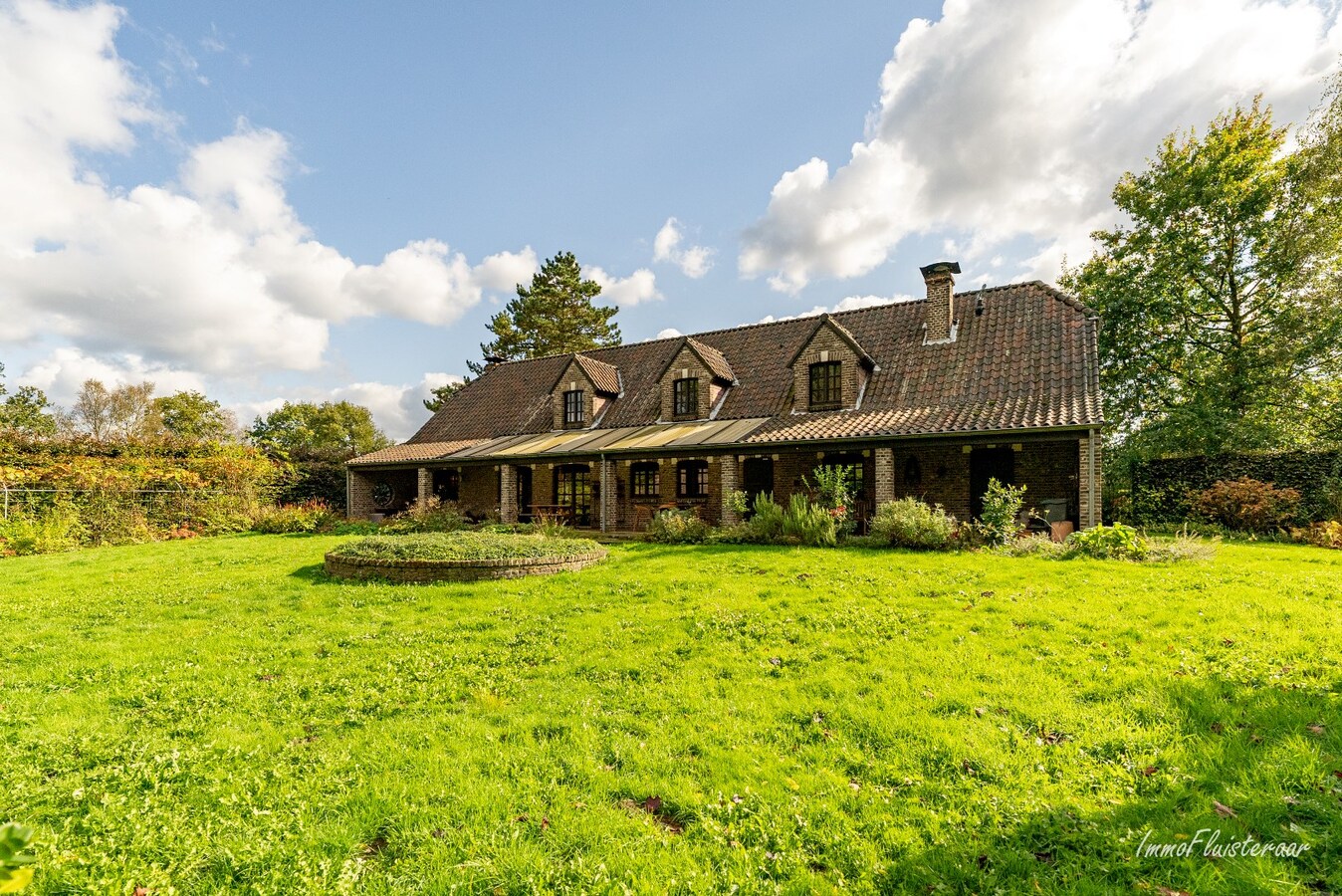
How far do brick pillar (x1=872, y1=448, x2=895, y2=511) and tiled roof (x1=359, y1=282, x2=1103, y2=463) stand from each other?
70 centimetres

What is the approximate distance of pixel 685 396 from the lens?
20.3 metres

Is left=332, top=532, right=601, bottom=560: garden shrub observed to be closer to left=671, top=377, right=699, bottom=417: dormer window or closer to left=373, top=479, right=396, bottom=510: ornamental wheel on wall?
left=671, top=377, right=699, bottom=417: dormer window

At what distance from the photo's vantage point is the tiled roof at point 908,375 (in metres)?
14.8

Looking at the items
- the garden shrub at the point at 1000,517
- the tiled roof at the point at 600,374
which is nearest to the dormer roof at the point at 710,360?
the tiled roof at the point at 600,374

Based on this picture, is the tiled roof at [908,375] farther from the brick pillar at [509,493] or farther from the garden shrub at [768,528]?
the brick pillar at [509,493]

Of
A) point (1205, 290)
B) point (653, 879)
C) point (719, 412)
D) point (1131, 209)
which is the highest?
point (1131, 209)

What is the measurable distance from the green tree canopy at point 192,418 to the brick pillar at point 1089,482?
51107 millimetres

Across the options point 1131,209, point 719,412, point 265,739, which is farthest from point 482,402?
point 1131,209

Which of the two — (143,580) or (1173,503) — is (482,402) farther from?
(1173,503)

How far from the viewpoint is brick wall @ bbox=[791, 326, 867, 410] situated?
1769 cm

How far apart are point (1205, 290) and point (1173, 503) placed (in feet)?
34.0

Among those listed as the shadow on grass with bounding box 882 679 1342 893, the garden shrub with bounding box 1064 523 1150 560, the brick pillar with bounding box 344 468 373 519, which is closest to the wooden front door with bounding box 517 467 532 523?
the brick pillar with bounding box 344 468 373 519

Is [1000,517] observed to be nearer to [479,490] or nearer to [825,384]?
[825,384]

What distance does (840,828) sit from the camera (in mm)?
3555
